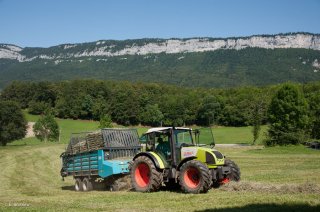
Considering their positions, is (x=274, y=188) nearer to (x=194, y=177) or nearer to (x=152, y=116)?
(x=194, y=177)

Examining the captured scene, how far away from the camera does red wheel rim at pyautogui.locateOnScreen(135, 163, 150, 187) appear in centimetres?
1523

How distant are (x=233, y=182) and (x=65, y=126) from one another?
83.5 meters

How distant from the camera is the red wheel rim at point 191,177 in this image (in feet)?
44.9

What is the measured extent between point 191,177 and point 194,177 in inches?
4.0

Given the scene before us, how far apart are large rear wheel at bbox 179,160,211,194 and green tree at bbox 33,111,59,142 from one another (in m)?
64.8

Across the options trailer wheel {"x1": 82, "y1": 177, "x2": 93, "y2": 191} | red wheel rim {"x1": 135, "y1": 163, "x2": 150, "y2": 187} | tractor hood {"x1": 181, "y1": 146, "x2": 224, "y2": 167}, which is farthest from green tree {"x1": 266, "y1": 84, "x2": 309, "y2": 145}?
tractor hood {"x1": 181, "y1": 146, "x2": 224, "y2": 167}

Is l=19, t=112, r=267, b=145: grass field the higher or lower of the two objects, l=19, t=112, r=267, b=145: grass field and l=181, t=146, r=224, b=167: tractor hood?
the lower

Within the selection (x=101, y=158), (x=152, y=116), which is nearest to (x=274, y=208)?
(x=101, y=158)

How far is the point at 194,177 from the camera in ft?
45.2

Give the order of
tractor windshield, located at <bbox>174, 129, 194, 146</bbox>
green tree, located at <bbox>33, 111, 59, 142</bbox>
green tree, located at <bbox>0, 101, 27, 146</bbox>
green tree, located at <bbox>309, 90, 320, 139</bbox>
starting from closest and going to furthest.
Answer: tractor windshield, located at <bbox>174, 129, 194, 146</bbox>, green tree, located at <bbox>309, 90, 320, 139</bbox>, green tree, located at <bbox>0, 101, 27, 146</bbox>, green tree, located at <bbox>33, 111, 59, 142</bbox>

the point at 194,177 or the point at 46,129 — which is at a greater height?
the point at 194,177

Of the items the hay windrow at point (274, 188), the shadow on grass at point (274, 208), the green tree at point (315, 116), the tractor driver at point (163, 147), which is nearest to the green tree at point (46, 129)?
the green tree at point (315, 116)

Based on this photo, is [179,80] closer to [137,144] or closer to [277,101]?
[277,101]

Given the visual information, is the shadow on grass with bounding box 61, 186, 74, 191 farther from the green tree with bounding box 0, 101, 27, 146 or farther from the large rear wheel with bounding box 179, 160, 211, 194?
the green tree with bounding box 0, 101, 27, 146
